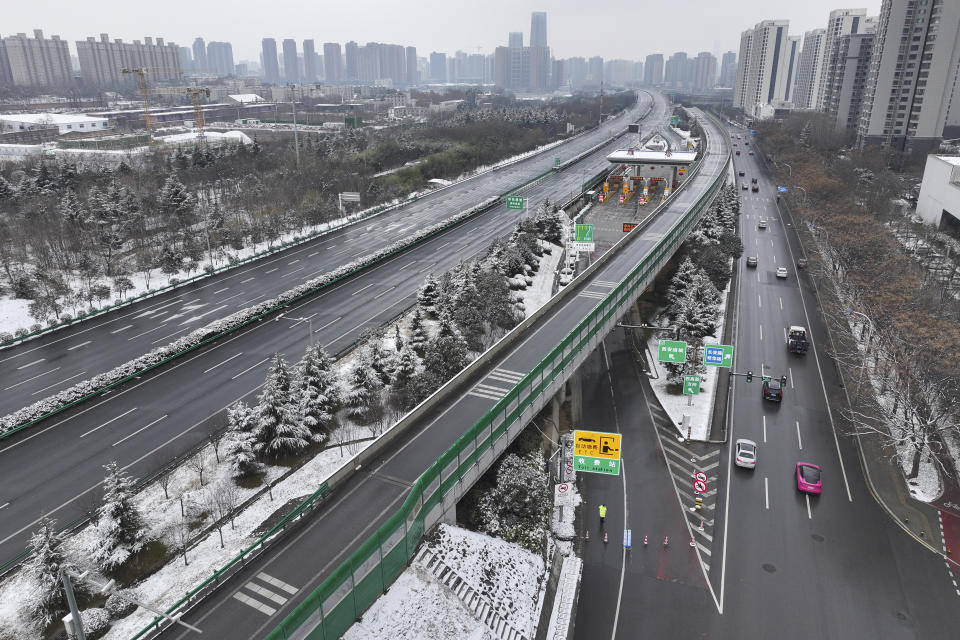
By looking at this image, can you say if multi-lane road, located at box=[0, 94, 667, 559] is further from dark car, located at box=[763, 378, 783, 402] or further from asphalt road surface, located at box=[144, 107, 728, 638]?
dark car, located at box=[763, 378, 783, 402]

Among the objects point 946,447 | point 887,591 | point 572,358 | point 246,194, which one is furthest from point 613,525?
Answer: point 246,194

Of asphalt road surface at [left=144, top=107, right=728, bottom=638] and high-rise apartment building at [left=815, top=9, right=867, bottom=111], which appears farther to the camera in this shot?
high-rise apartment building at [left=815, top=9, right=867, bottom=111]

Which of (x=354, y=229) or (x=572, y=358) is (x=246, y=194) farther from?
(x=572, y=358)

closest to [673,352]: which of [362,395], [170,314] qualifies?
[362,395]

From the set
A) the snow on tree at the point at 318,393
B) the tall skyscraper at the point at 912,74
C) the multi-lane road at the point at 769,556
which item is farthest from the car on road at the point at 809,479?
the tall skyscraper at the point at 912,74

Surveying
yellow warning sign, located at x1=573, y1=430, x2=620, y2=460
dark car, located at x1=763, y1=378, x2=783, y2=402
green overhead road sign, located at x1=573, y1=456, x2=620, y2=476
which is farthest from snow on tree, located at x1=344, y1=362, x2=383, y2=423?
dark car, located at x1=763, y1=378, x2=783, y2=402

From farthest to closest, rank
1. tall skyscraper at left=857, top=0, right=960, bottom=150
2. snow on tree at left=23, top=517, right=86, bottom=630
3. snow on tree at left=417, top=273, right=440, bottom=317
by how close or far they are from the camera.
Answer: tall skyscraper at left=857, top=0, right=960, bottom=150 < snow on tree at left=417, top=273, right=440, bottom=317 < snow on tree at left=23, top=517, right=86, bottom=630
